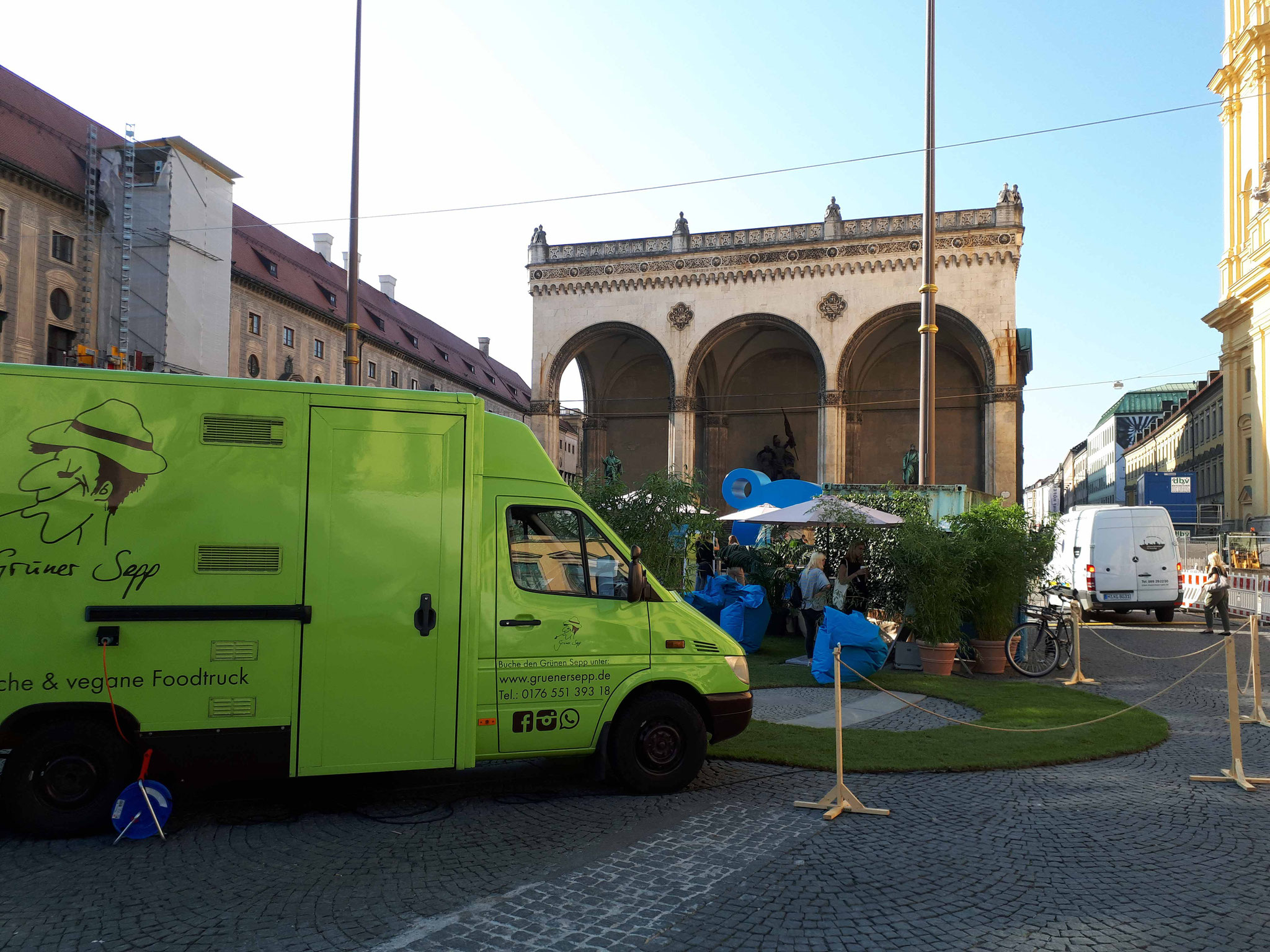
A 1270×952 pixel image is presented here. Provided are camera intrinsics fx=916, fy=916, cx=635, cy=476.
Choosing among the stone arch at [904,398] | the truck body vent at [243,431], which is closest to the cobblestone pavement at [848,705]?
the truck body vent at [243,431]

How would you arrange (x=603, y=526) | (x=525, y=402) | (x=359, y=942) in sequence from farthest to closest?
(x=525, y=402) → (x=603, y=526) → (x=359, y=942)

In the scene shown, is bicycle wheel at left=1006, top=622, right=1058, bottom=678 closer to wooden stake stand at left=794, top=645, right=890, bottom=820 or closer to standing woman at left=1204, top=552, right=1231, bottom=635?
standing woman at left=1204, top=552, right=1231, bottom=635

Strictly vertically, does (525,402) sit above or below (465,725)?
above

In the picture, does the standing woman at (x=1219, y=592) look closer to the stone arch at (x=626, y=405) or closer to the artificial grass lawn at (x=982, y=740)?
the artificial grass lawn at (x=982, y=740)

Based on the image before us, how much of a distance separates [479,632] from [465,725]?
0.58 m

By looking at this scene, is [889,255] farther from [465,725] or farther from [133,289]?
[465,725]

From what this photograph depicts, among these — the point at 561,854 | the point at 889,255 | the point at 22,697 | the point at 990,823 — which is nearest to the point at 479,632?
the point at 561,854

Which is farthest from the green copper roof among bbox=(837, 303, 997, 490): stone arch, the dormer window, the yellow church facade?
the dormer window

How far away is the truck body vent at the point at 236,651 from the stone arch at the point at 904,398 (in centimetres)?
3372

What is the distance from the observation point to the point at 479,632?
590 cm

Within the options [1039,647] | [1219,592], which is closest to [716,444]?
[1219,592]

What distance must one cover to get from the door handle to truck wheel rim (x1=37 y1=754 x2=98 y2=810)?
2.03m

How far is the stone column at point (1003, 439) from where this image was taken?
1377 inches

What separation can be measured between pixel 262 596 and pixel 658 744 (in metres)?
2.78
